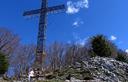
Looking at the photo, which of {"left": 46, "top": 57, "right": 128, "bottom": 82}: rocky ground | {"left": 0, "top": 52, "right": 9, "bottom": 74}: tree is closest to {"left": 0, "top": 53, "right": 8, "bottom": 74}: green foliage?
{"left": 0, "top": 52, "right": 9, "bottom": 74}: tree

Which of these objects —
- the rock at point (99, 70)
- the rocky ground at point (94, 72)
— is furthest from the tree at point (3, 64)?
the rock at point (99, 70)

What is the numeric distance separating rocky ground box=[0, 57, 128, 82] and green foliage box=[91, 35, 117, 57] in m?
4.43

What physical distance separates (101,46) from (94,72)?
31.4 ft

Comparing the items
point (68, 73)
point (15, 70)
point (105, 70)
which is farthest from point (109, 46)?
point (15, 70)

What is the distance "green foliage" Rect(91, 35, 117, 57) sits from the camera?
149 feet

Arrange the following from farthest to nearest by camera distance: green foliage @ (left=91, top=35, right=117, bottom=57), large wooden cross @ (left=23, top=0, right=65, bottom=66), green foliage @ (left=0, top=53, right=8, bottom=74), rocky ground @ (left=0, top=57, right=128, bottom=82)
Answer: large wooden cross @ (left=23, top=0, right=65, bottom=66) → green foliage @ (left=91, top=35, right=117, bottom=57) → green foliage @ (left=0, top=53, right=8, bottom=74) → rocky ground @ (left=0, top=57, right=128, bottom=82)

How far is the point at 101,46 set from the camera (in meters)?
45.6

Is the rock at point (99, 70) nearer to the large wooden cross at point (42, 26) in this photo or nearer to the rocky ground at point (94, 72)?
the rocky ground at point (94, 72)

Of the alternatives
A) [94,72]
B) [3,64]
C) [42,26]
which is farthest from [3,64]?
[42,26]

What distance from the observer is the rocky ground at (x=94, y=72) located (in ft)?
111

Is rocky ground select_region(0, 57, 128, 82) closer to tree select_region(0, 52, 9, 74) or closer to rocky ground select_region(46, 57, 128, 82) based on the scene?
rocky ground select_region(46, 57, 128, 82)

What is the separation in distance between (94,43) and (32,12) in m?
14.4

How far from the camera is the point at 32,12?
2208 inches

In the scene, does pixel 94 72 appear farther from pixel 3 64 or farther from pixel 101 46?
pixel 3 64
